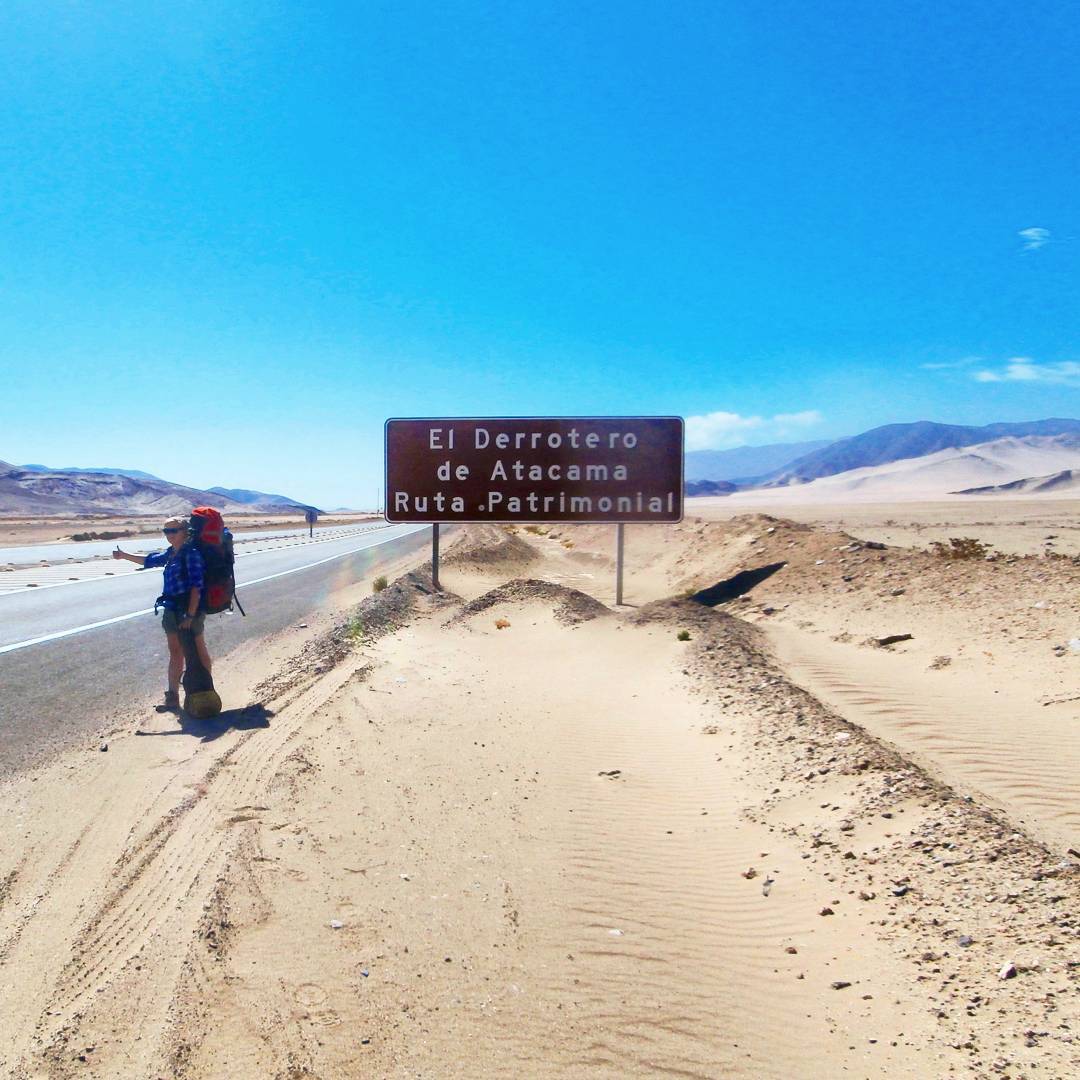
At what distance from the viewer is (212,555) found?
27.3ft

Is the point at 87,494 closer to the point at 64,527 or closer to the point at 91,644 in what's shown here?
the point at 64,527

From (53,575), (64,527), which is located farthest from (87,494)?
(53,575)

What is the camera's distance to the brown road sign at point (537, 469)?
647 inches

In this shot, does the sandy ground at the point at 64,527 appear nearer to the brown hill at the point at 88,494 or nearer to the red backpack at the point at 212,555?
the red backpack at the point at 212,555

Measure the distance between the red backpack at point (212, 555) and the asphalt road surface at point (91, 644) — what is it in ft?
5.11

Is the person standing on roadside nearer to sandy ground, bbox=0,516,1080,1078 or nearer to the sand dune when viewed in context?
sandy ground, bbox=0,516,1080,1078

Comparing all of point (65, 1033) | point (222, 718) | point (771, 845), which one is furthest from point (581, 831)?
point (222, 718)

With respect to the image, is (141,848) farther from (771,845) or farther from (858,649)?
(858,649)

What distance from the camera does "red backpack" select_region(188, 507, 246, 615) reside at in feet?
27.0

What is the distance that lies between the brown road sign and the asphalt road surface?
374 cm

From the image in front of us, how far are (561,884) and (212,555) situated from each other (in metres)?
5.11

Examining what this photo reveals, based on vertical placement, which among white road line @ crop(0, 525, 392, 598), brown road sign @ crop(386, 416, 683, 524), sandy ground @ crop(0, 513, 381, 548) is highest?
brown road sign @ crop(386, 416, 683, 524)

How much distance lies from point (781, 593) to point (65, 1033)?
16.0 m

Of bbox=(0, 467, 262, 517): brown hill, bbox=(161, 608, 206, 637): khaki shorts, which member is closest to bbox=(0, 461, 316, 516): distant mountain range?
bbox=(0, 467, 262, 517): brown hill
